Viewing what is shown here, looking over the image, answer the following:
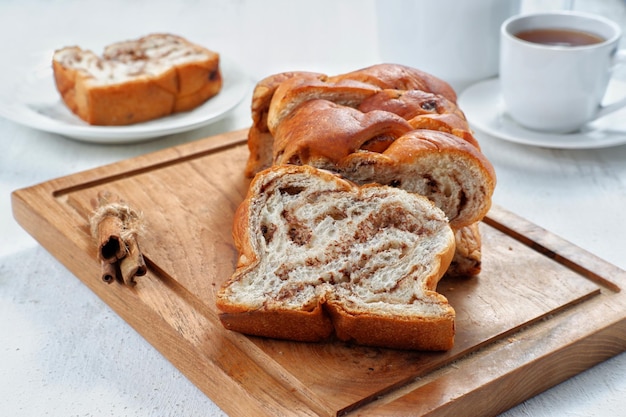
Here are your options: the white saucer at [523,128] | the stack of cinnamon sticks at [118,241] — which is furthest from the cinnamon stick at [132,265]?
the white saucer at [523,128]

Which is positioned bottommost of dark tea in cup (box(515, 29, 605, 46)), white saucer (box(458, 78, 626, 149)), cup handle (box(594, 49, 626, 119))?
white saucer (box(458, 78, 626, 149))

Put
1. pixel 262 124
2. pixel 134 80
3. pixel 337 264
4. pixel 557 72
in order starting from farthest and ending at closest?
pixel 134 80
pixel 557 72
pixel 262 124
pixel 337 264

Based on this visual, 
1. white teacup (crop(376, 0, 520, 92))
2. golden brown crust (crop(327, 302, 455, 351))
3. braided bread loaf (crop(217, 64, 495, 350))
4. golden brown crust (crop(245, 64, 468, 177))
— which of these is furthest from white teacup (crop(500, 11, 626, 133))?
golden brown crust (crop(327, 302, 455, 351))

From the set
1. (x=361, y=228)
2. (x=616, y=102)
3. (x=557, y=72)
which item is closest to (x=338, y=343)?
(x=361, y=228)

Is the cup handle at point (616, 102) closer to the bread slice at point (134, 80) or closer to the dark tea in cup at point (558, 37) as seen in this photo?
the dark tea in cup at point (558, 37)

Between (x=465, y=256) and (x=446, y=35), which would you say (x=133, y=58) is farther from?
(x=465, y=256)

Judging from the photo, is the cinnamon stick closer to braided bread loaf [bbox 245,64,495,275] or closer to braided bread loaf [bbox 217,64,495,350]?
braided bread loaf [bbox 217,64,495,350]
